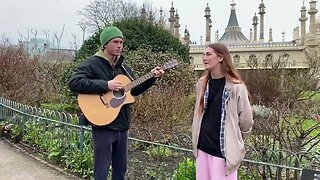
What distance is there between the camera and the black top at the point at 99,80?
3492 millimetres

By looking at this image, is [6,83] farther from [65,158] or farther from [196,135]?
[196,135]

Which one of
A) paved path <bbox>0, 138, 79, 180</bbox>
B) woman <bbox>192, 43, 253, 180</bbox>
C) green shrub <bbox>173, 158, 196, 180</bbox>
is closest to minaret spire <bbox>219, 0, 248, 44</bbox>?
paved path <bbox>0, 138, 79, 180</bbox>

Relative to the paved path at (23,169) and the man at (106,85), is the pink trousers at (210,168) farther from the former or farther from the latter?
the paved path at (23,169)

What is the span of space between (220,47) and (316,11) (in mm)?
50047

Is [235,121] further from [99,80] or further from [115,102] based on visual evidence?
[99,80]

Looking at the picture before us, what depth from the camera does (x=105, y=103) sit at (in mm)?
3596

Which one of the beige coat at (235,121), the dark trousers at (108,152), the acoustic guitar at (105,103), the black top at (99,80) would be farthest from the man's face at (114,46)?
the beige coat at (235,121)

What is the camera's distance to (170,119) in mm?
8945

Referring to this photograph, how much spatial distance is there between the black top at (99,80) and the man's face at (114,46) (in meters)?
0.11

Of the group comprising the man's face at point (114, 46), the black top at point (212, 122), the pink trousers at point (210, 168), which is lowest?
the pink trousers at point (210, 168)

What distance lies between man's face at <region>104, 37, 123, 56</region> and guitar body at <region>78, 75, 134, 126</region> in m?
0.23

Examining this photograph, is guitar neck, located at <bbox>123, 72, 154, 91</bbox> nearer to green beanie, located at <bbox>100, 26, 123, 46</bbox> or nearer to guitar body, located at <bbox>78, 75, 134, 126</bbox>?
guitar body, located at <bbox>78, 75, 134, 126</bbox>

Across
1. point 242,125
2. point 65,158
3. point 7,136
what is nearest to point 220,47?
point 242,125

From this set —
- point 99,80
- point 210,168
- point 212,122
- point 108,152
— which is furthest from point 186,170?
point 99,80
